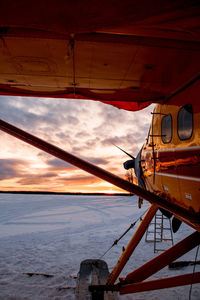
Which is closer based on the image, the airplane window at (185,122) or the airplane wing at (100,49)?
the airplane wing at (100,49)

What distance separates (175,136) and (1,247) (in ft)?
27.9

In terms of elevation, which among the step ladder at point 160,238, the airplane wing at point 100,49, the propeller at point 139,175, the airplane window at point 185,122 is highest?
the airplane wing at point 100,49

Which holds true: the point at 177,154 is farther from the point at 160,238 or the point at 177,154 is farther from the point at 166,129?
the point at 160,238

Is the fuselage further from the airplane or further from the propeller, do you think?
the propeller

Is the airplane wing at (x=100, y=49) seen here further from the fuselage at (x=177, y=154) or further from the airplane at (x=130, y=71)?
the fuselage at (x=177, y=154)

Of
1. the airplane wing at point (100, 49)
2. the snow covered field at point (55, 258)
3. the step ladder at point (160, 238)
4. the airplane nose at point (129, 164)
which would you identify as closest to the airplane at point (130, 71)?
the airplane wing at point (100, 49)

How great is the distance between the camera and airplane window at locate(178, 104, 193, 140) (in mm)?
2293

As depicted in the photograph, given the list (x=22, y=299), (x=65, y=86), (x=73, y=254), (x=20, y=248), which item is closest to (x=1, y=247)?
(x=20, y=248)

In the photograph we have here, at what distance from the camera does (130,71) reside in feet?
8.28

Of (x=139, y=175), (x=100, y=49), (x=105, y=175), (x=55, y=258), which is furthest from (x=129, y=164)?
(x=55, y=258)

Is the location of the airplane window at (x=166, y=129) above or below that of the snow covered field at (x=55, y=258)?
above

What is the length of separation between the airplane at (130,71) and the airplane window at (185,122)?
0.04 feet

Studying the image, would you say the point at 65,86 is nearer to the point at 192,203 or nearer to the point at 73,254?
the point at 192,203

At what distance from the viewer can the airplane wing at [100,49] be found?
48.4 inches
